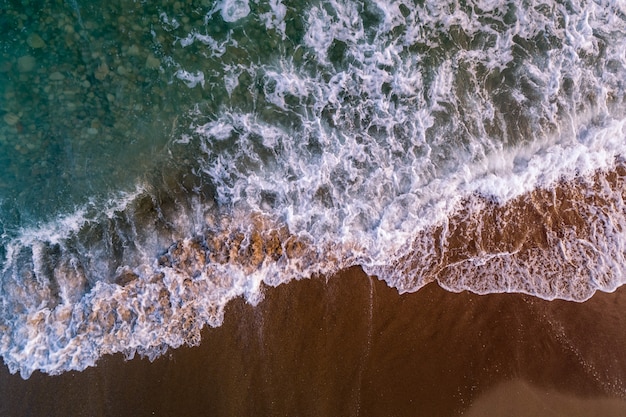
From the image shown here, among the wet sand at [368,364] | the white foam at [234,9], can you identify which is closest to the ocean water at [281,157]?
the white foam at [234,9]

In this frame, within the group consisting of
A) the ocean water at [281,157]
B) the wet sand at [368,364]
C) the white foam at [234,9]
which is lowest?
the wet sand at [368,364]

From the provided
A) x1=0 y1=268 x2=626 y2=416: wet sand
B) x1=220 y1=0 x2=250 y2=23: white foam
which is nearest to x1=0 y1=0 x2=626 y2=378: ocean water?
x1=220 y1=0 x2=250 y2=23: white foam

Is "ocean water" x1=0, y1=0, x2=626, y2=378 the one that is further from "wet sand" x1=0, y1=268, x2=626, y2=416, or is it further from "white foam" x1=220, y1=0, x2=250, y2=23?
"wet sand" x1=0, y1=268, x2=626, y2=416

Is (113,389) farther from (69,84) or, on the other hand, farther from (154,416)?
(69,84)

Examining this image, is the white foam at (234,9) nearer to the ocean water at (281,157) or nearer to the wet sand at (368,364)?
the ocean water at (281,157)

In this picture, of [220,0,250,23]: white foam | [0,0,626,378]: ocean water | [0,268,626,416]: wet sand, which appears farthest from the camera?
[220,0,250,23]: white foam

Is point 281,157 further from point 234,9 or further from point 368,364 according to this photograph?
point 368,364
